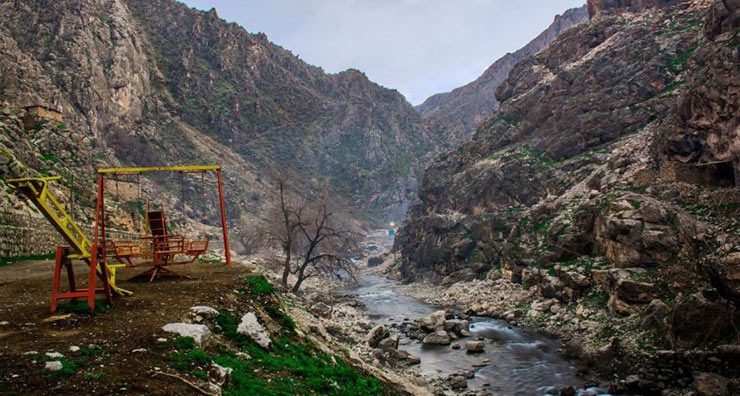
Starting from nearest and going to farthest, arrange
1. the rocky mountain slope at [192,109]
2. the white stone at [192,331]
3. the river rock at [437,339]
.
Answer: the white stone at [192,331], the river rock at [437,339], the rocky mountain slope at [192,109]

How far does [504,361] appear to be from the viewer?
17.8 metres

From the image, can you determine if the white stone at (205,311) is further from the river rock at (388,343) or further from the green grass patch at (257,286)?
the river rock at (388,343)

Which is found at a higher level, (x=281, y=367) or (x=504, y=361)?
(x=281, y=367)

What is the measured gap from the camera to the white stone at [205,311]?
8.23 meters

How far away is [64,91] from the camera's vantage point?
60562 millimetres

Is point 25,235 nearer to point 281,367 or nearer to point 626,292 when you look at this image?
point 281,367

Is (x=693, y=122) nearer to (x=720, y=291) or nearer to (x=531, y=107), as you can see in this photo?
(x=720, y=291)

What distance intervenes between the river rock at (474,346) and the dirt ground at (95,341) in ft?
42.5

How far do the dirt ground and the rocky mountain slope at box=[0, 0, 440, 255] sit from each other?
35.9 feet

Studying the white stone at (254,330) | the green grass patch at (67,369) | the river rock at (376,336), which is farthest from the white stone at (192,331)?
the river rock at (376,336)

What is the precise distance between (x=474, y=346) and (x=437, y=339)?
202 cm

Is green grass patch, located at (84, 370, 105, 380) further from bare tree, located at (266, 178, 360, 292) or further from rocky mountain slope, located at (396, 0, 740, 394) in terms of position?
bare tree, located at (266, 178, 360, 292)

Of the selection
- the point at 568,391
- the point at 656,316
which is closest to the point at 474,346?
the point at 568,391

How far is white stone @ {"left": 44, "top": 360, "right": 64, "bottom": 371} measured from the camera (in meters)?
5.21
